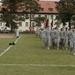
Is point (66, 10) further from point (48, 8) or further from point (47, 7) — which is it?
point (47, 7)

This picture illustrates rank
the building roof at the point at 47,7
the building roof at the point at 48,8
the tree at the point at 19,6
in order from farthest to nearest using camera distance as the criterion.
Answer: the building roof at the point at 48,8
the building roof at the point at 47,7
the tree at the point at 19,6

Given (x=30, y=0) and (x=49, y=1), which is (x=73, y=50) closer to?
(x=30, y=0)

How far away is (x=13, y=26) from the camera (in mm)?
102750

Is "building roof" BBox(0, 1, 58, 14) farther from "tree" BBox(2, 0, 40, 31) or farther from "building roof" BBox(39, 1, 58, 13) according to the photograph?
"tree" BBox(2, 0, 40, 31)

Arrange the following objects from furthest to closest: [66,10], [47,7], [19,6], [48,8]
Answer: [47,7] < [48,8] < [19,6] < [66,10]

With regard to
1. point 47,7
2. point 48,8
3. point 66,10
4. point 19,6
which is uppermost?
point 47,7

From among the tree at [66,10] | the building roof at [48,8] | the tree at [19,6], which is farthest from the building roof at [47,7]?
the tree at [66,10]

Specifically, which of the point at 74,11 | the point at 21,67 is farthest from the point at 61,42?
the point at 74,11

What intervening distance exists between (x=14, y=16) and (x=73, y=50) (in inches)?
3081

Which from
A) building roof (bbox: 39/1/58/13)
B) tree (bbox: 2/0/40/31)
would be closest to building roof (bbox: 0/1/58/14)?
building roof (bbox: 39/1/58/13)

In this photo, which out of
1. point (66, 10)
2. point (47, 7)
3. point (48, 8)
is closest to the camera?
point (66, 10)

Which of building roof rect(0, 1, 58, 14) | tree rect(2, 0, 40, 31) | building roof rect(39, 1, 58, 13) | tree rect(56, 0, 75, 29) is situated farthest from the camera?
building roof rect(39, 1, 58, 13)

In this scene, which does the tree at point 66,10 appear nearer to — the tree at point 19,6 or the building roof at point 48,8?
the tree at point 19,6

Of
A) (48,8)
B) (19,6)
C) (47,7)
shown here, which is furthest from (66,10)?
(47,7)
